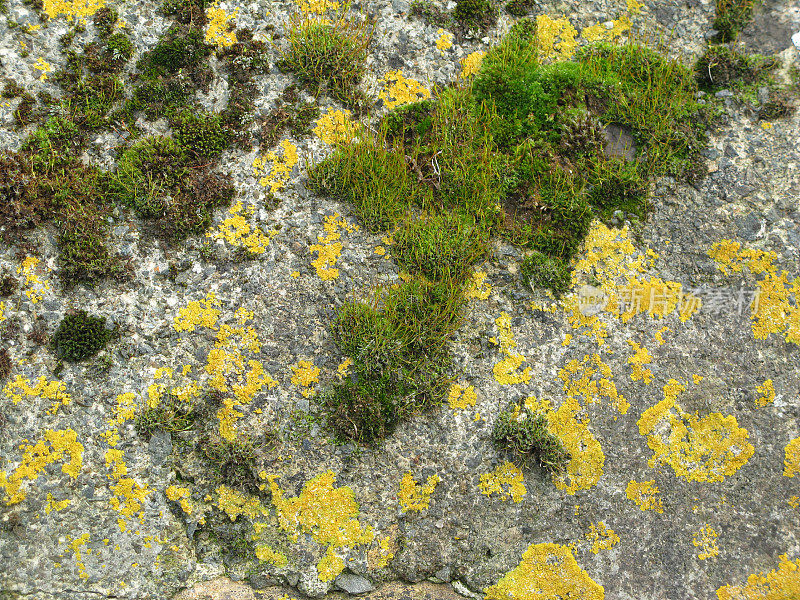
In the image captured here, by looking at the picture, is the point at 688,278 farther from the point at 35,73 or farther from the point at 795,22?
the point at 35,73

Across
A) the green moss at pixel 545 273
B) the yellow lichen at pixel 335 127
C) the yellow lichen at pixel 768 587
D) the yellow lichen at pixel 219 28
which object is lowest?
the yellow lichen at pixel 768 587

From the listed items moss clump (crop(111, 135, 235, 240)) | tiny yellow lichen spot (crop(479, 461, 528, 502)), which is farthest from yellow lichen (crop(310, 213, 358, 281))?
tiny yellow lichen spot (crop(479, 461, 528, 502))

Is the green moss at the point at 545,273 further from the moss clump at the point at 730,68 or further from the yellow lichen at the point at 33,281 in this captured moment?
the yellow lichen at the point at 33,281

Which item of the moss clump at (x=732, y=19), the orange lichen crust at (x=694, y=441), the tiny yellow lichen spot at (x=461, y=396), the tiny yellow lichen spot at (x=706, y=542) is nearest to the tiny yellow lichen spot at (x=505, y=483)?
the tiny yellow lichen spot at (x=461, y=396)

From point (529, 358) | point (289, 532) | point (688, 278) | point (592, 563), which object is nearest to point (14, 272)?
point (289, 532)

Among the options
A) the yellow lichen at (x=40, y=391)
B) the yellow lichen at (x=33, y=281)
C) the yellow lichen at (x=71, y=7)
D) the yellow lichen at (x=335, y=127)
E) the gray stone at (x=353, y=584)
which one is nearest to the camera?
the yellow lichen at (x=40, y=391)

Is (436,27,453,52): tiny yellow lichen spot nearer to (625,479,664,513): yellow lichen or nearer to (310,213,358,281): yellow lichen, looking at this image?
(310,213,358,281): yellow lichen
